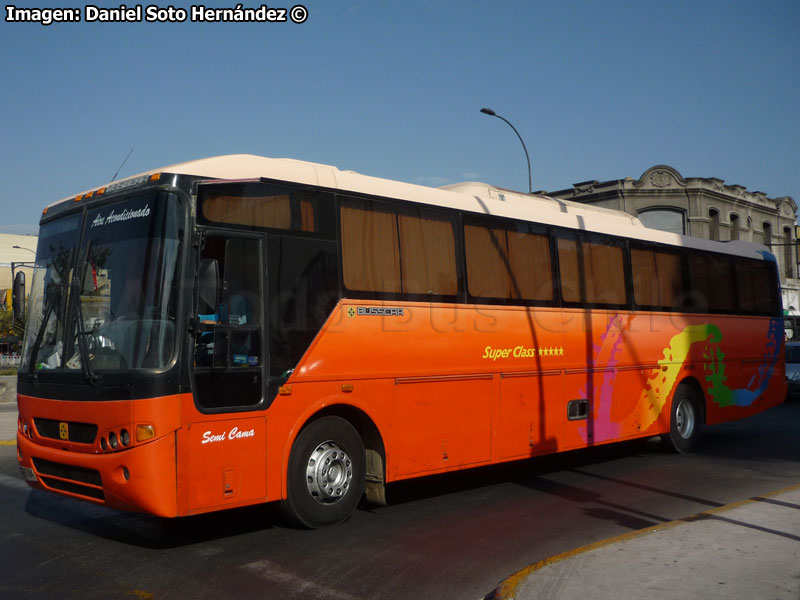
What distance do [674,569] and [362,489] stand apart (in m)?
3.45

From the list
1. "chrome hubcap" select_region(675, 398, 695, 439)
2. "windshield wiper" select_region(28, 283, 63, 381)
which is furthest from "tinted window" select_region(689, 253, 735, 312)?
"windshield wiper" select_region(28, 283, 63, 381)

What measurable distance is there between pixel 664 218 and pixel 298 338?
4966cm

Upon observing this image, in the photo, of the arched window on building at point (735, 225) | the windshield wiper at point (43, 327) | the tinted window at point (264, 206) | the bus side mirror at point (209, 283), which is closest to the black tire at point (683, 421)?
the tinted window at point (264, 206)

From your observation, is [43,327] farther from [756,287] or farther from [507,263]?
[756,287]

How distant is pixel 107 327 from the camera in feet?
23.0

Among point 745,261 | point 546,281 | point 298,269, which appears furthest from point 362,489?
point 745,261

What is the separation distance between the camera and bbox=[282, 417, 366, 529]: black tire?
7660mm

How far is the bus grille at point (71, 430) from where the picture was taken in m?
6.93

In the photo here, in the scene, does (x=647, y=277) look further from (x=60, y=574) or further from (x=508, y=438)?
(x=60, y=574)

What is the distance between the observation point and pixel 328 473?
26.0 ft

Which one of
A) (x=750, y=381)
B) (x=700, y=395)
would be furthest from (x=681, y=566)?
(x=750, y=381)

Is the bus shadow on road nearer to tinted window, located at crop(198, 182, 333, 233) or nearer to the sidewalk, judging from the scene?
tinted window, located at crop(198, 182, 333, 233)

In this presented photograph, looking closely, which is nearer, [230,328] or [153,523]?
[230,328]

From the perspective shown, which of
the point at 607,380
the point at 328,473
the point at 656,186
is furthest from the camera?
the point at 656,186
